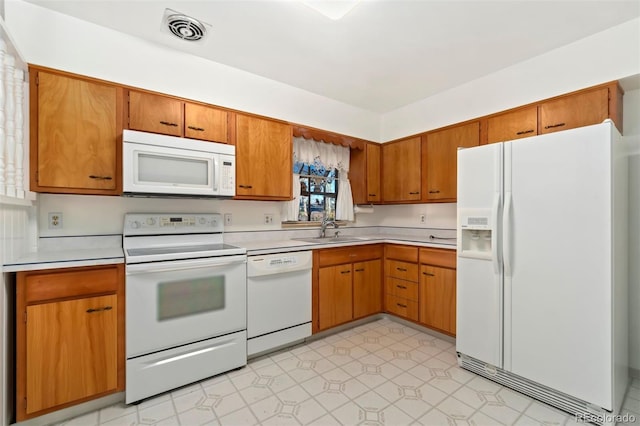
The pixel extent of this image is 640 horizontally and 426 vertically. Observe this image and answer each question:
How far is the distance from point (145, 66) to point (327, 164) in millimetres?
2066

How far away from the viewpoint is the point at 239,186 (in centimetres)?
264

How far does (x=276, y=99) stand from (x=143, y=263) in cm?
206

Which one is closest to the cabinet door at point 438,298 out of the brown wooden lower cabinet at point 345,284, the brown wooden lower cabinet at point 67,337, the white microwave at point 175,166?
the brown wooden lower cabinet at point 345,284

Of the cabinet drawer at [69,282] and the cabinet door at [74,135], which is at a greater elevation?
the cabinet door at [74,135]

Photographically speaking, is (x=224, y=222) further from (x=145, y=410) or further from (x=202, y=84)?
(x=145, y=410)

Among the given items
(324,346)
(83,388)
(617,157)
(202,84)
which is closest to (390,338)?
(324,346)

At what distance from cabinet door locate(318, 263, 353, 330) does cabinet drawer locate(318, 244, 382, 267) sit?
0.06m

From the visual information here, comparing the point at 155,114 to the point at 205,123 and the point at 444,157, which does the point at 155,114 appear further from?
the point at 444,157

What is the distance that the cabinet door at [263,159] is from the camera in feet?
8.72

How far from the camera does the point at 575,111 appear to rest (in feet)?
7.39

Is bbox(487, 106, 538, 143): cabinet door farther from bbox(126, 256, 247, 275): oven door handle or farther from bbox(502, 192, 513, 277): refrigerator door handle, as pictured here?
bbox(126, 256, 247, 275): oven door handle

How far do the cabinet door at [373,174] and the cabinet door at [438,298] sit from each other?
119 cm

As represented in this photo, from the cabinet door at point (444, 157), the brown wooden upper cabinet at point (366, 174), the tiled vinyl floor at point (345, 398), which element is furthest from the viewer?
the brown wooden upper cabinet at point (366, 174)

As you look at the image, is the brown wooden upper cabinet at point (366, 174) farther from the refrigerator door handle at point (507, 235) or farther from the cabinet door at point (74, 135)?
the cabinet door at point (74, 135)
